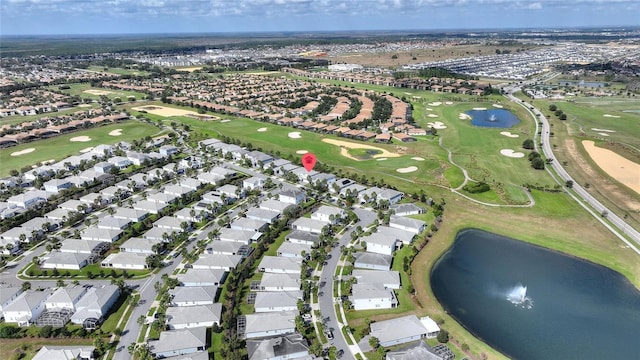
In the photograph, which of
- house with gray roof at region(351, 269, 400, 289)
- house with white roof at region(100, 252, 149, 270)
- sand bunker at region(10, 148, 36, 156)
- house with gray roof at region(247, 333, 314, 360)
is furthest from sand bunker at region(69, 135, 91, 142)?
house with gray roof at region(247, 333, 314, 360)

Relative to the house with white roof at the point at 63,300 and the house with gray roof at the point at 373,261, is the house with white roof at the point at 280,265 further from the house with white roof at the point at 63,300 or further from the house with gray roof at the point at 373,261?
the house with white roof at the point at 63,300

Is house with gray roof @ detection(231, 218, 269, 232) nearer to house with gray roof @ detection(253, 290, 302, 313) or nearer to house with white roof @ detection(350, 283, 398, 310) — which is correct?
house with gray roof @ detection(253, 290, 302, 313)

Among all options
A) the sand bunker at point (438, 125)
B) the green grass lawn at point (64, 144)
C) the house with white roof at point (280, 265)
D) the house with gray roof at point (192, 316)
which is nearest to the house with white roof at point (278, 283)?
the house with white roof at point (280, 265)

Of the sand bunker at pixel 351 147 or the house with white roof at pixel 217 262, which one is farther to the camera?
the sand bunker at pixel 351 147

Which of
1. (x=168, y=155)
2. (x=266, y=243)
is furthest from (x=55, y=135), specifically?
(x=266, y=243)

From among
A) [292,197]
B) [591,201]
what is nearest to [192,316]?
[292,197]

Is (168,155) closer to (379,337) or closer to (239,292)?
(239,292)
